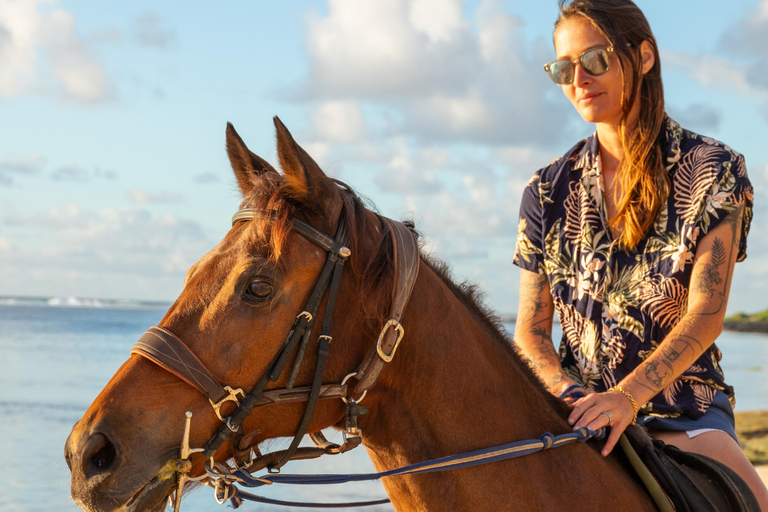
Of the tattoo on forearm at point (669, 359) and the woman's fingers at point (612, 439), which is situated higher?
the tattoo on forearm at point (669, 359)

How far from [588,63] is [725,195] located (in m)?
0.84

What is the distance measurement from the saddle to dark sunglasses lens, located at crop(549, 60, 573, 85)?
162 cm

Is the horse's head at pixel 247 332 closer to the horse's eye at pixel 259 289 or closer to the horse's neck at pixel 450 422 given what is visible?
the horse's eye at pixel 259 289

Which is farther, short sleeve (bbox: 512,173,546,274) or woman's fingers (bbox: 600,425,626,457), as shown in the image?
short sleeve (bbox: 512,173,546,274)

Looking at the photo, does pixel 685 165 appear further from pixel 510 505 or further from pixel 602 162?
pixel 510 505

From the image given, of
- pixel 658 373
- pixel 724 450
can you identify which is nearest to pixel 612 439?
pixel 658 373

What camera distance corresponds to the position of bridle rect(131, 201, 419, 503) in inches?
81.7

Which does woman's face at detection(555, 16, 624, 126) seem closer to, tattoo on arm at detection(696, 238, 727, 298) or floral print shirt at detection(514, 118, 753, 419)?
floral print shirt at detection(514, 118, 753, 419)

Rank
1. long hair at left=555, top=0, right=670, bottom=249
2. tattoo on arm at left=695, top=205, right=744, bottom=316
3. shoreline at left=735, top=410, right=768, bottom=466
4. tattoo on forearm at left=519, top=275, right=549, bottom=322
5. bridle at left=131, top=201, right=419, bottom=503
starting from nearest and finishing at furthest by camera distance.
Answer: bridle at left=131, top=201, right=419, bottom=503 < tattoo on arm at left=695, top=205, right=744, bottom=316 < long hair at left=555, top=0, right=670, bottom=249 < tattoo on forearm at left=519, top=275, right=549, bottom=322 < shoreline at left=735, top=410, right=768, bottom=466

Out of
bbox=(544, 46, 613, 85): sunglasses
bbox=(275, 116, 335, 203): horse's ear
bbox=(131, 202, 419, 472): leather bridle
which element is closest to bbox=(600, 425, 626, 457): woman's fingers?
bbox=(131, 202, 419, 472): leather bridle

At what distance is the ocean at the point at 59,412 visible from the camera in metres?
10.3

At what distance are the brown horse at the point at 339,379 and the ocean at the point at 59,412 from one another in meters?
0.38

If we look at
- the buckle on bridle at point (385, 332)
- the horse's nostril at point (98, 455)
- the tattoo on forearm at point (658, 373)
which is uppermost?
the tattoo on forearm at point (658, 373)

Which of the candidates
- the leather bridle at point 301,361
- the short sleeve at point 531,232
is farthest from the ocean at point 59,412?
the short sleeve at point 531,232
